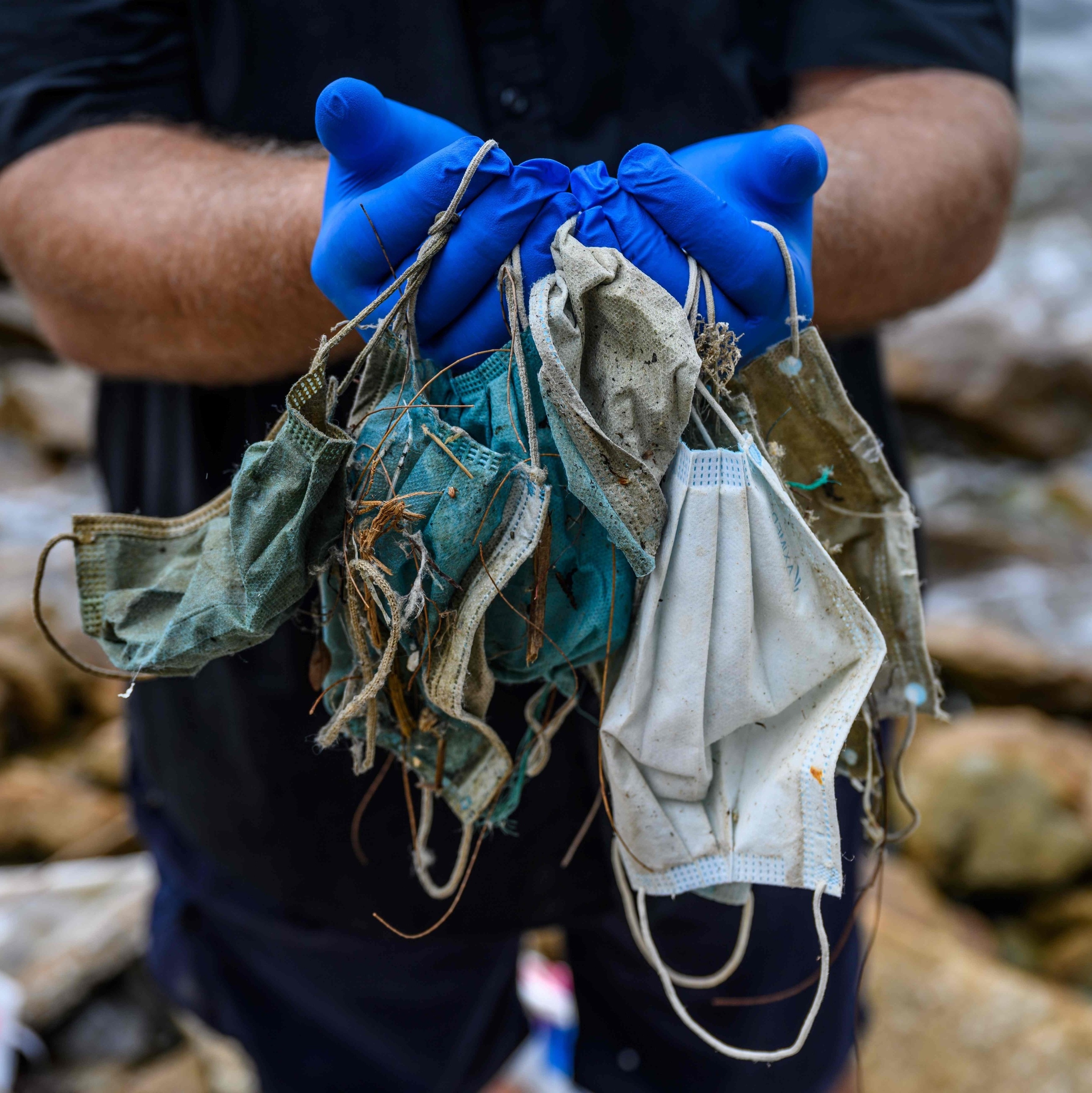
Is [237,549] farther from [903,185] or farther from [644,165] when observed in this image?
[903,185]

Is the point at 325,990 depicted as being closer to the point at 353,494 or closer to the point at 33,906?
the point at 353,494

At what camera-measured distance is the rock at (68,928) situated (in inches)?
74.9

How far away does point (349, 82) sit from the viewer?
0.61 m

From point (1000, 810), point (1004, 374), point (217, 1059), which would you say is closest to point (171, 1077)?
point (217, 1059)

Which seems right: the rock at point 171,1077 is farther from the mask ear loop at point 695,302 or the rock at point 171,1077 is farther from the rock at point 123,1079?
the mask ear loop at point 695,302

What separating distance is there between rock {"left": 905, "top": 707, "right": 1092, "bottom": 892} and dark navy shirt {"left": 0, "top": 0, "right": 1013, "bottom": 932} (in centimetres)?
191

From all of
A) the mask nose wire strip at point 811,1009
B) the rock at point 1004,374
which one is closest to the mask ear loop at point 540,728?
the mask nose wire strip at point 811,1009

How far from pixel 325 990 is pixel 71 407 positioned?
5.54m

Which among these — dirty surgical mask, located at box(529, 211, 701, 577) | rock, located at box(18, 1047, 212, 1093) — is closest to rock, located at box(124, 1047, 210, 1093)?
rock, located at box(18, 1047, 212, 1093)

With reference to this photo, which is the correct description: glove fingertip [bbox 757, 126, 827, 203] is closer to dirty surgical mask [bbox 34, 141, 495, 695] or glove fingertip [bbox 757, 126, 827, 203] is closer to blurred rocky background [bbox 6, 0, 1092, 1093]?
dirty surgical mask [bbox 34, 141, 495, 695]

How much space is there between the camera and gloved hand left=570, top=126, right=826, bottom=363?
66cm

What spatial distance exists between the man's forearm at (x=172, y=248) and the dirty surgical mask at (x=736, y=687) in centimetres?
44

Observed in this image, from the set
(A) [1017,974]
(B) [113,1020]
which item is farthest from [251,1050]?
(A) [1017,974]

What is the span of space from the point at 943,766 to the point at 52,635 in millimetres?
2591
